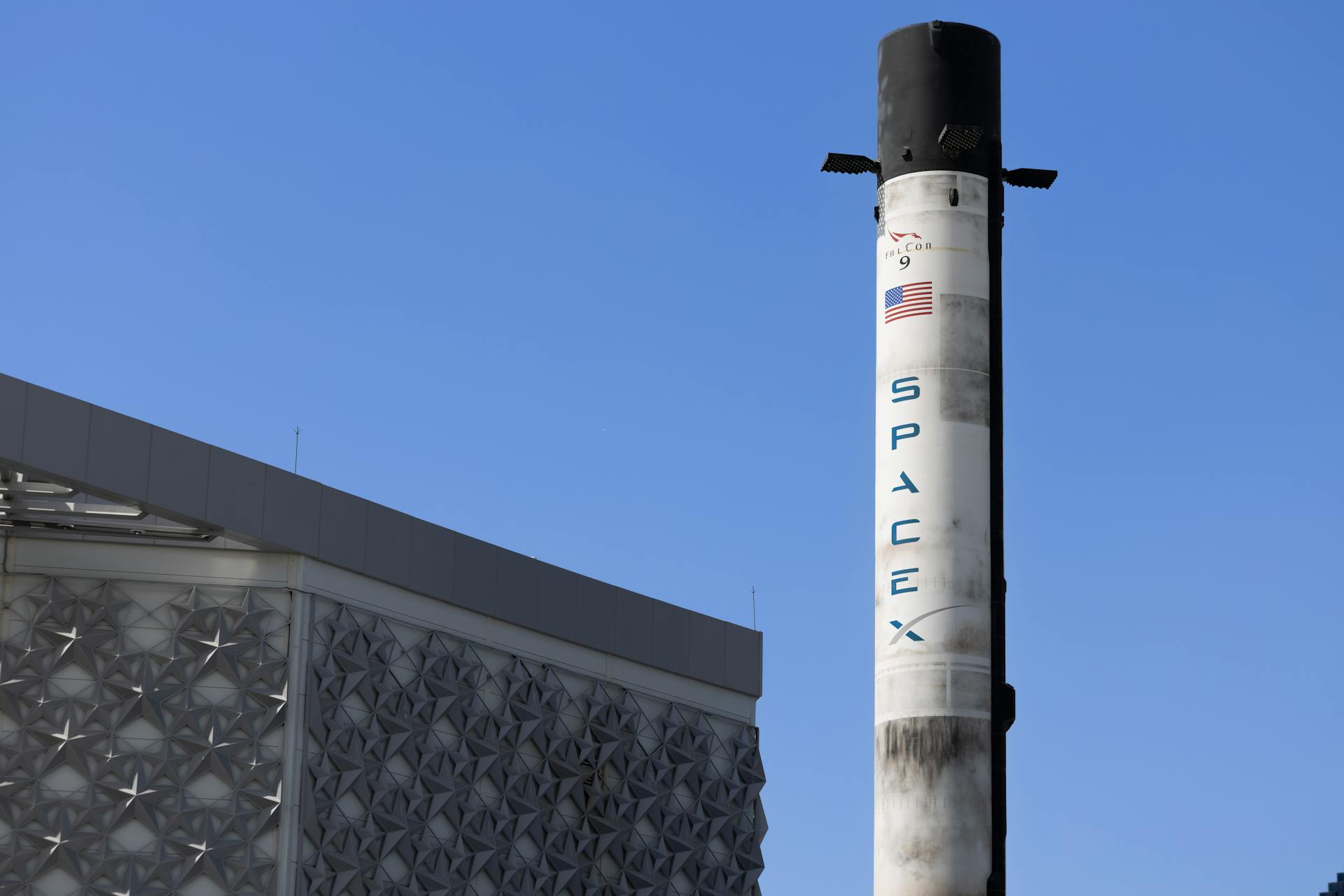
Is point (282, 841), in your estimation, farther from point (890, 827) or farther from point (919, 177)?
point (919, 177)

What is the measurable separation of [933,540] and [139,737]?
48.2ft

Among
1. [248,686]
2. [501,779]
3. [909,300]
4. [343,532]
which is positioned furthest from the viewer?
[501,779]

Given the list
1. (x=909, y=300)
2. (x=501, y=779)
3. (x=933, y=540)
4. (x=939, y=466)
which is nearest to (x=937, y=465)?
(x=939, y=466)

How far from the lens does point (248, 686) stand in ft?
126

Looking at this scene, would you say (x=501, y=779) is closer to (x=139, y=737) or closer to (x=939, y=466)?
(x=139, y=737)

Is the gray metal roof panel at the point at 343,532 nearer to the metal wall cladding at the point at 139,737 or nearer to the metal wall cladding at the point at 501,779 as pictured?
the metal wall cladding at the point at 501,779

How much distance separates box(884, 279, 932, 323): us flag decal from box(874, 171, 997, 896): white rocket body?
0.07 ft

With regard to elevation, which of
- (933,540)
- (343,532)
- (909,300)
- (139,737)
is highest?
(909,300)

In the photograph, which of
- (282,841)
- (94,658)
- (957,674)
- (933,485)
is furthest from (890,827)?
(94,658)

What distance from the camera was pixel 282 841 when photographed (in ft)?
125

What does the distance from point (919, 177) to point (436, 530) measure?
45.8 feet

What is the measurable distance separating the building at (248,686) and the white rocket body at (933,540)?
11.9 m

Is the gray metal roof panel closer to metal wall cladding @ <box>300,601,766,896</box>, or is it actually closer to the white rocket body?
metal wall cladding @ <box>300,601,766,896</box>

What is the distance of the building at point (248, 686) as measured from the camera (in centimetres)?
3731
